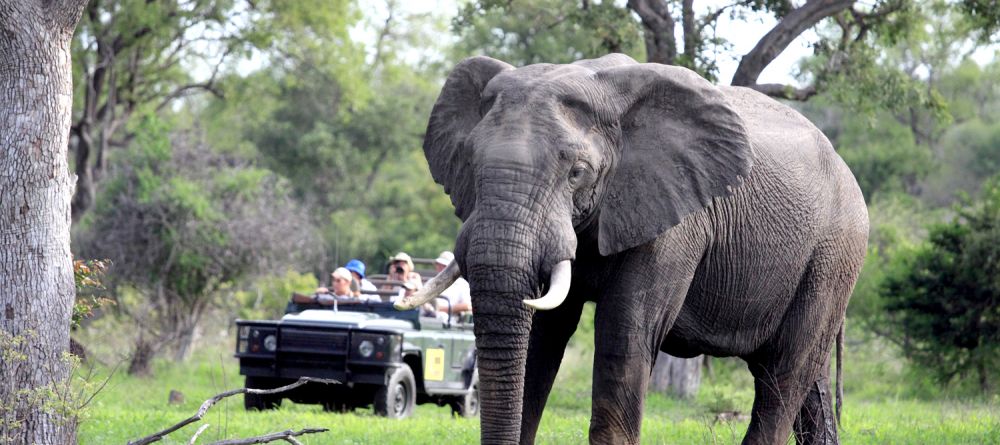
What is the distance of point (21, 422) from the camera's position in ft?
22.0

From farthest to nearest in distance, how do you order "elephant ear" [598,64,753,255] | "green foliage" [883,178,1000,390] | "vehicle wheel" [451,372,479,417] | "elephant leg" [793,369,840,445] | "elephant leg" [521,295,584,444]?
"green foliage" [883,178,1000,390], "vehicle wheel" [451,372,479,417], "elephant leg" [793,369,840,445], "elephant leg" [521,295,584,444], "elephant ear" [598,64,753,255]

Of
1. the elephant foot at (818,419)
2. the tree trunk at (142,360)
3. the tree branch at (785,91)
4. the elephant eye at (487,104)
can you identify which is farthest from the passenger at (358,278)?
the elephant eye at (487,104)

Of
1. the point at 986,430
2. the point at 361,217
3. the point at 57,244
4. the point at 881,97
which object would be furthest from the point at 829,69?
the point at 361,217

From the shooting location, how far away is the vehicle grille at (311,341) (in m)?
13.3

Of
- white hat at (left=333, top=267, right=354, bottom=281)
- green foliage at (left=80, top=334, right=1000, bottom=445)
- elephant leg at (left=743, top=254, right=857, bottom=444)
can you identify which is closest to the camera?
elephant leg at (left=743, top=254, right=857, bottom=444)

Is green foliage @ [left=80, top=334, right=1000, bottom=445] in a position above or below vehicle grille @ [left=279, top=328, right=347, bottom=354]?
below

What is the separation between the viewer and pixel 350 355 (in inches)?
519

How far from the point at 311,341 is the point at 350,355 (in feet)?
1.43

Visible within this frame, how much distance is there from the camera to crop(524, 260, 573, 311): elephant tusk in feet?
19.1

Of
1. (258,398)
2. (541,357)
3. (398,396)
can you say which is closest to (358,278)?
(398,396)

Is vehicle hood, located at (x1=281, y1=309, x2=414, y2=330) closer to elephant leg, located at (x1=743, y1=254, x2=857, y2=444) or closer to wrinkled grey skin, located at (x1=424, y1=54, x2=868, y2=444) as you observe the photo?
elephant leg, located at (x1=743, y1=254, x2=857, y2=444)

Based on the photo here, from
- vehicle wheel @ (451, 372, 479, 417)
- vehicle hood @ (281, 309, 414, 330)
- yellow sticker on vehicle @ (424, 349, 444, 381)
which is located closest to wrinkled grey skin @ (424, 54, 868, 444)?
vehicle hood @ (281, 309, 414, 330)

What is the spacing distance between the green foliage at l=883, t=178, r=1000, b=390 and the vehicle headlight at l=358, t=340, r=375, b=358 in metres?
8.72

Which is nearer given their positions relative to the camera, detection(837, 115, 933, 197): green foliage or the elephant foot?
the elephant foot
